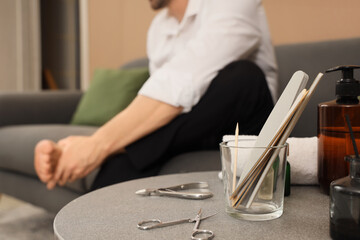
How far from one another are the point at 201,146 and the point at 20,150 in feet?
2.73

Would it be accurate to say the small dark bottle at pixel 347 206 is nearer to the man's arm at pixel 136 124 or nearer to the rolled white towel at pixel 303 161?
the rolled white towel at pixel 303 161

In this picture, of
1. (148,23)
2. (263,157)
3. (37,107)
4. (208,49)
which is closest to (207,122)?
(208,49)

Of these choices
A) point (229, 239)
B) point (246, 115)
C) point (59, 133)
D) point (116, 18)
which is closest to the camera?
point (229, 239)

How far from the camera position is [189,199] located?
52 centimetres

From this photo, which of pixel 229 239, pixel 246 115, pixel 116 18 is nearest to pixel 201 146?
pixel 246 115

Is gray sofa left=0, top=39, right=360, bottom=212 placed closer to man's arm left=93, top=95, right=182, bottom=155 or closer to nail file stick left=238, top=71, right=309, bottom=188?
man's arm left=93, top=95, right=182, bottom=155

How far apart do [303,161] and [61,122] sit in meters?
1.71

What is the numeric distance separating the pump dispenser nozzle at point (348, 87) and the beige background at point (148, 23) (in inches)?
37.9

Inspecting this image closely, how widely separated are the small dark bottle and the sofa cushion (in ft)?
3.78

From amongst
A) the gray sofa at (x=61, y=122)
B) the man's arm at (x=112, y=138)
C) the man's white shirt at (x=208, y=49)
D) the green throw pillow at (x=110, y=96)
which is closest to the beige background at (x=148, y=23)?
the gray sofa at (x=61, y=122)

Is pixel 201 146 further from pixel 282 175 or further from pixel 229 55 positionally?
pixel 282 175

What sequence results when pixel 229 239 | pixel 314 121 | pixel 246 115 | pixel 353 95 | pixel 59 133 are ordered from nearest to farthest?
1. pixel 229 239
2. pixel 353 95
3. pixel 246 115
4. pixel 314 121
5. pixel 59 133

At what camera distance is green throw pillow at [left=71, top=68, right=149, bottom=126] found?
188cm

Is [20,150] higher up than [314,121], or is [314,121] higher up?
[314,121]
